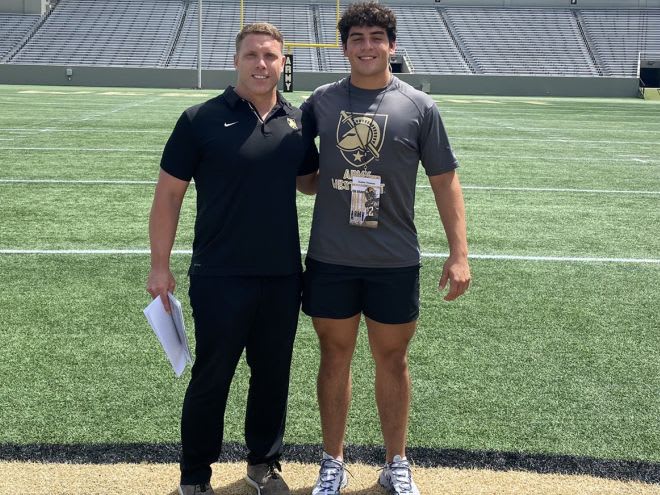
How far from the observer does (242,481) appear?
3.04 m

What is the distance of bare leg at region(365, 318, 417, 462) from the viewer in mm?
3037

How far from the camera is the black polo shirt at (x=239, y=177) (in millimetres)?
2740

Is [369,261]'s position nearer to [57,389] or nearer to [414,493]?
[414,493]

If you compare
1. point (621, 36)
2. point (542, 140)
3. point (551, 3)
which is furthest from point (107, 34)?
point (542, 140)

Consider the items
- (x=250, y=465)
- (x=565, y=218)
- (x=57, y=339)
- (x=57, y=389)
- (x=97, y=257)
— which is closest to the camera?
(x=250, y=465)

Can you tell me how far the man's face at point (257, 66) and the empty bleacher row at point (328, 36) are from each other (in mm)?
38759

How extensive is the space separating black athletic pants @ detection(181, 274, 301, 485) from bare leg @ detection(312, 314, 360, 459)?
5.9 inches

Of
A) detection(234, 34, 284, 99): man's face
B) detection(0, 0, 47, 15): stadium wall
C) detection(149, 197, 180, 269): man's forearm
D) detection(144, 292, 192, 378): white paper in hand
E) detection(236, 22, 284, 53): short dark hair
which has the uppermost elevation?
detection(236, 22, 284, 53): short dark hair

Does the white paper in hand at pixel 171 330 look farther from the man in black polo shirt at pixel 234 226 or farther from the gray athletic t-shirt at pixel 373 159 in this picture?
the gray athletic t-shirt at pixel 373 159

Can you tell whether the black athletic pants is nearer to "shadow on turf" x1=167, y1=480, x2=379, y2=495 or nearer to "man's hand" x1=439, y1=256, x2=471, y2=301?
"shadow on turf" x1=167, y1=480, x2=379, y2=495

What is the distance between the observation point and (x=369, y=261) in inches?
116

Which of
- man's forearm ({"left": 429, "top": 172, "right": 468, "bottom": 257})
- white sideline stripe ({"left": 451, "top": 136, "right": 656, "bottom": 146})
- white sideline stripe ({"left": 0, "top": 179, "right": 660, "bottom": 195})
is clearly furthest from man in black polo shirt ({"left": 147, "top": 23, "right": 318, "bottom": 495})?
white sideline stripe ({"left": 451, "top": 136, "right": 656, "bottom": 146})

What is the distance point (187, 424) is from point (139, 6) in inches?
1862

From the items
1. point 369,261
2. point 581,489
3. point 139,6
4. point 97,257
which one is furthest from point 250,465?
point 139,6
